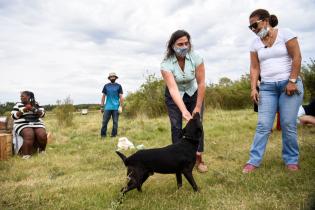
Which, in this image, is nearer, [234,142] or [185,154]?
[185,154]

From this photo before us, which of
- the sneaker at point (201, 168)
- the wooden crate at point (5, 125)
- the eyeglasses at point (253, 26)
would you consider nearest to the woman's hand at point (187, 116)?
the sneaker at point (201, 168)

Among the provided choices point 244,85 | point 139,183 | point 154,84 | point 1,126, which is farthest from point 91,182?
point 244,85

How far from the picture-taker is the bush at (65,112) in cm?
1540

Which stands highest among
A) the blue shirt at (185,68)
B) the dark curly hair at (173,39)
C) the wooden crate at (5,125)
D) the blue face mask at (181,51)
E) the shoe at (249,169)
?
the dark curly hair at (173,39)

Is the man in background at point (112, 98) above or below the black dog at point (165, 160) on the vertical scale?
above

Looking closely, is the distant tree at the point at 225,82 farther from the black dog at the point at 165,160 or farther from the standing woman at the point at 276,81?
the black dog at the point at 165,160

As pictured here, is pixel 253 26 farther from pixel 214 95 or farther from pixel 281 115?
pixel 214 95

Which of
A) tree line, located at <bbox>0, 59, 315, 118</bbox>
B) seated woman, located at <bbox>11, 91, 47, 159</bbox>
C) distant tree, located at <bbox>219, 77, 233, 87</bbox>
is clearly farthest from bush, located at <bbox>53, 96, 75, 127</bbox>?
distant tree, located at <bbox>219, 77, 233, 87</bbox>

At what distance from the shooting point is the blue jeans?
16.7ft

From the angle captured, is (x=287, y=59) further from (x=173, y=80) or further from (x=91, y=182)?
(x=91, y=182)

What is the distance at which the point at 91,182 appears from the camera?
529 centimetres

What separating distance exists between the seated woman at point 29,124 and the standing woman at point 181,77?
418 cm

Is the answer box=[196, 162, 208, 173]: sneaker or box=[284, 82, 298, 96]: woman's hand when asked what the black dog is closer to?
box=[196, 162, 208, 173]: sneaker

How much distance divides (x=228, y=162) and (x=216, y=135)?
11.9 ft
